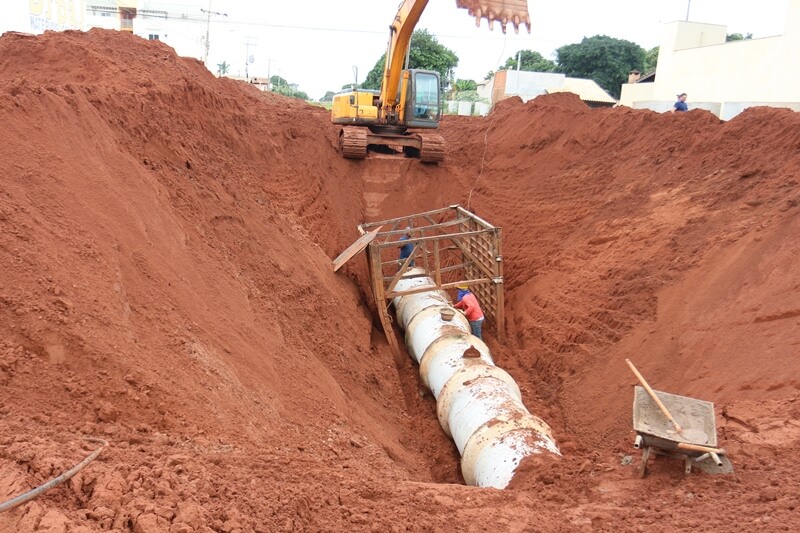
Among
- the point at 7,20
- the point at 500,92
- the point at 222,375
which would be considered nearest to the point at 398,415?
the point at 222,375

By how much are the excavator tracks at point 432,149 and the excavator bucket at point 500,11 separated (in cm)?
542

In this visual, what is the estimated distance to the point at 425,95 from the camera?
1636 centimetres

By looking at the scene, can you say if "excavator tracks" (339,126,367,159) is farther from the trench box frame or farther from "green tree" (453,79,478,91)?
"green tree" (453,79,478,91)

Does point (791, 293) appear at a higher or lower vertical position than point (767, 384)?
higher

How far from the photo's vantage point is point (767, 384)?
7320 mm

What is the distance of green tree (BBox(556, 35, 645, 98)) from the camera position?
5525 cm

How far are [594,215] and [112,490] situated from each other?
1158cm

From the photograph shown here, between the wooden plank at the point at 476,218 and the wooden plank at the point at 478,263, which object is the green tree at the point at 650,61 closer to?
the wooden plank at the point at 476,218

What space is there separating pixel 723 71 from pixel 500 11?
21.9m

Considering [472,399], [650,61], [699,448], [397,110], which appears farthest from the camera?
[650,61]

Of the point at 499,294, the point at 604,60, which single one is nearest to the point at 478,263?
the point at 499,294

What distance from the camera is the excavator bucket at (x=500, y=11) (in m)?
11.5

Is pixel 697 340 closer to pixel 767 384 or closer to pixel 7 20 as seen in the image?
pixel 767 384

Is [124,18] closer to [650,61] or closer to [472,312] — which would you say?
[650,61]
